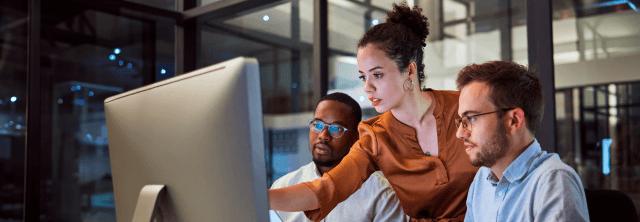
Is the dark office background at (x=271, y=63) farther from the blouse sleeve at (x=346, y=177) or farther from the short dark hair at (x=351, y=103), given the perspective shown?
the blouse sleeve at (x=346, y=177)

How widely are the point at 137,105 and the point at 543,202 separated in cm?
80

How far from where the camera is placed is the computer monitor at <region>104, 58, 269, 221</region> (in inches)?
34.0

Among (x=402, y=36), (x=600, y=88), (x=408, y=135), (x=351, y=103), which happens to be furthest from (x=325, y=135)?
(x=600, y=88)

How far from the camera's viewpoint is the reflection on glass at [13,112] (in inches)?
128

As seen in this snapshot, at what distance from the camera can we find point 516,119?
133cm

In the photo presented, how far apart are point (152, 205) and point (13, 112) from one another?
8.66 feet

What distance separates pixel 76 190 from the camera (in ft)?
11.4

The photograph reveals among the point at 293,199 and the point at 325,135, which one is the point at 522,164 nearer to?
the point at 293,199

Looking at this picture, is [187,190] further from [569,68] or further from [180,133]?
[569,68]

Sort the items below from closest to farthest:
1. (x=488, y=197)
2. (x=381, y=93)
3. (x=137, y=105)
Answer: (x=137, y=105) < (x=488, y=197) < (x=381, y=93)

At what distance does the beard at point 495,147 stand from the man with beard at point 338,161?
0.58 metres

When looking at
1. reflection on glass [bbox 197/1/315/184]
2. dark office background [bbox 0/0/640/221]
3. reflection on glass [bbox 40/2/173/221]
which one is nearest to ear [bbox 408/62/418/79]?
dark office background [bbox 0/0/640/221]

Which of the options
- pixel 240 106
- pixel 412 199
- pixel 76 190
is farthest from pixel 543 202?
pixel 76 190

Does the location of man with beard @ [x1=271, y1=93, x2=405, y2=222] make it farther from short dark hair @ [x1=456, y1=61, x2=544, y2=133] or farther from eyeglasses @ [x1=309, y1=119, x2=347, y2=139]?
short dark hair @ [x1=456, y1=61, x2=544, y2=133]
